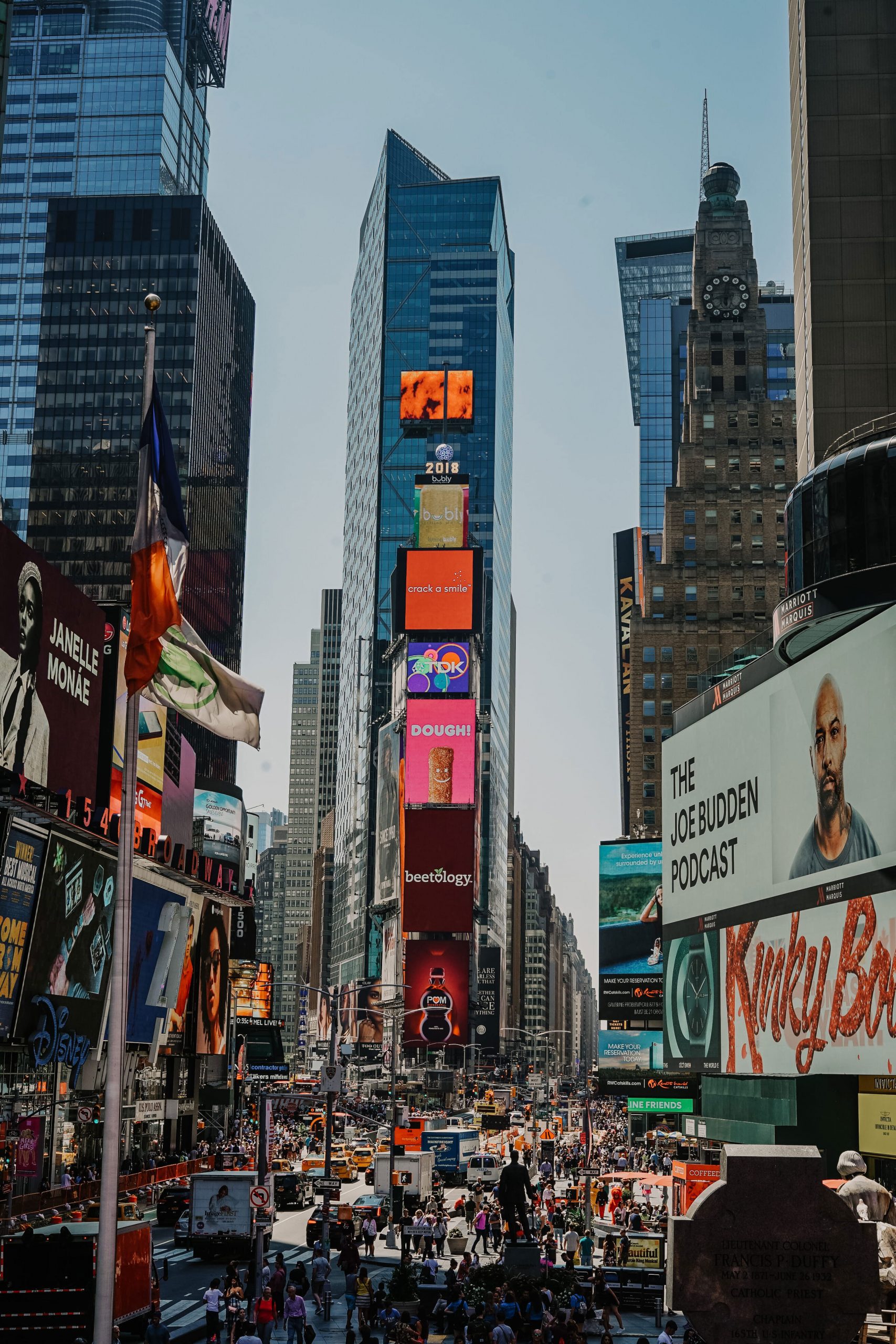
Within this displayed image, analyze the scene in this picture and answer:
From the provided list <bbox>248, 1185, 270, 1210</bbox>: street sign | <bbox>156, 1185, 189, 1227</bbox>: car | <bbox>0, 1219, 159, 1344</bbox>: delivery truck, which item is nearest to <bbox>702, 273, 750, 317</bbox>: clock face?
<bbox>156, 1185, 189, 1227</bbox>: car

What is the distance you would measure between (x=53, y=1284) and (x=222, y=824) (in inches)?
4497

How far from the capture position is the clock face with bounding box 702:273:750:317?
480ft

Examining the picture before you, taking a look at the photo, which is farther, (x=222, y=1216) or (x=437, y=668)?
(x=437, y=668)

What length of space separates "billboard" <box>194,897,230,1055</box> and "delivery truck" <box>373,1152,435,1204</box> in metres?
25.2

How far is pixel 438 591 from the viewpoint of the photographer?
168125 mm

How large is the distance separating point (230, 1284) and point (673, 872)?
4381 cm

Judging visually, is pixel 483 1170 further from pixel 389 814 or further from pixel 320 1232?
pixel 389 814

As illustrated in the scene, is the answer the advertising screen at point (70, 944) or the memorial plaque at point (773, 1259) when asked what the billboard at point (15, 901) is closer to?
the advertising screen at point (70, 944)

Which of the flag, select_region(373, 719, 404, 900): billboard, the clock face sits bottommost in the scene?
the flag

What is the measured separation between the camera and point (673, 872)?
2881 inches

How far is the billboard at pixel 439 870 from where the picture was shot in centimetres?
15912

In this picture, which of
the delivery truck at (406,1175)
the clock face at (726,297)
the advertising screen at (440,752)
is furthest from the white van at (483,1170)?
the clock face at (726,297)

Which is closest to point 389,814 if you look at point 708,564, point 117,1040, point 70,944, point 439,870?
point 439,870

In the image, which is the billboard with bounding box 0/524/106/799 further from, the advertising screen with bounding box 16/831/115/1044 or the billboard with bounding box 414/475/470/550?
the billboard with bounding box 414/475/470/550
